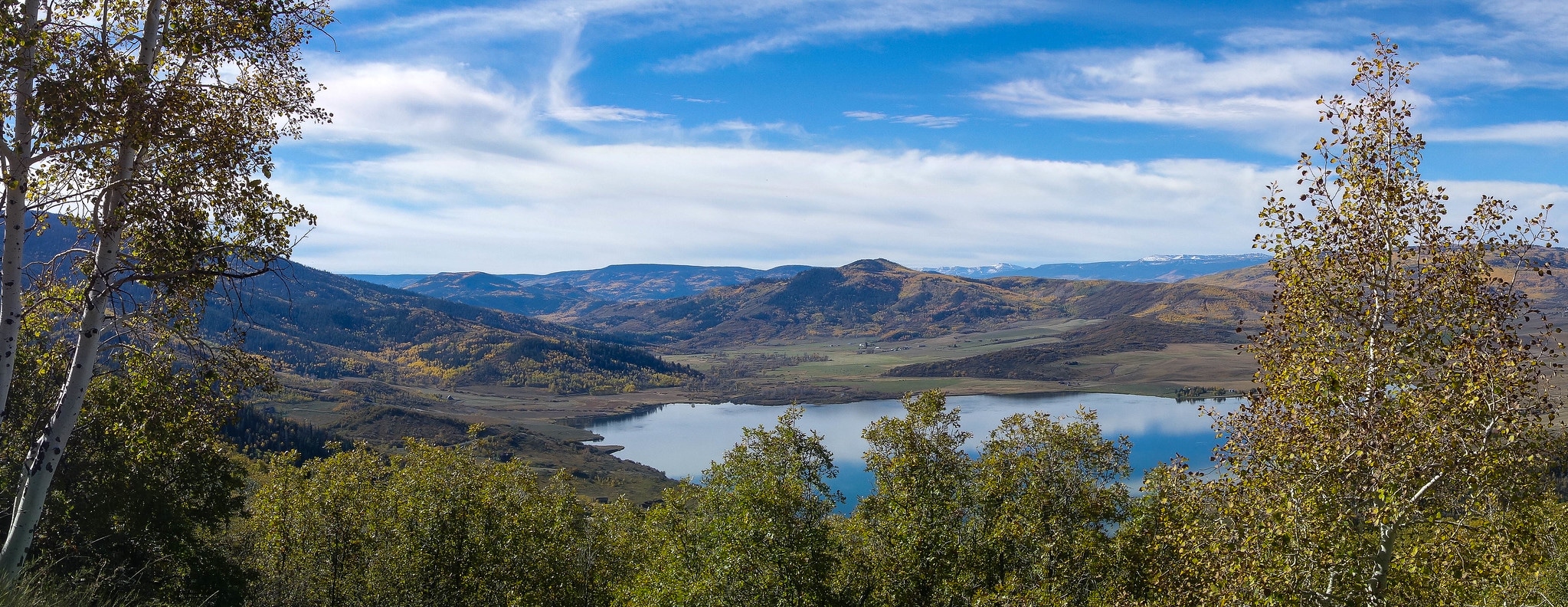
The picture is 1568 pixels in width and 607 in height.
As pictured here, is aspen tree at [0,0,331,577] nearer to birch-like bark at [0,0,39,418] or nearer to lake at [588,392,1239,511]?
birch-like bark at [0,0,39,418]

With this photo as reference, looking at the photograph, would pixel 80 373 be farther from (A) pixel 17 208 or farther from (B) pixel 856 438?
(B) pixel 856 438

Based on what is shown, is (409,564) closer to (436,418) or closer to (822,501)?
(822,501)

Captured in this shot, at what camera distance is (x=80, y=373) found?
8.47 metres

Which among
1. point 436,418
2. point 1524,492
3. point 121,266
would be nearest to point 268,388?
point 121,266

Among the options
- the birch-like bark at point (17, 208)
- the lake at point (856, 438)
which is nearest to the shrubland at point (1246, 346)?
the birch-like bark at point (17, 208)

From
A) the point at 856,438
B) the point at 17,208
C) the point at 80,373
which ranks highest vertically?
the point at 17,208

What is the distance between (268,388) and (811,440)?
1411 cm

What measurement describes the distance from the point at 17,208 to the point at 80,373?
1645 mm

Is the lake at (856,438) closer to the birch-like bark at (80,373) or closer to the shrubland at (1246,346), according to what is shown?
the shrubland at (1246,346)

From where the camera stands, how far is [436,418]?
645 ft

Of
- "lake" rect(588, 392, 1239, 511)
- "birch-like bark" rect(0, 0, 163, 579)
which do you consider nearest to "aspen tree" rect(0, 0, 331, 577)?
"birch-like bark" rect(0, 0, 163, 579)

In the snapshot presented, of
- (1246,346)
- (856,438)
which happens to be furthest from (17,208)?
(856,438)

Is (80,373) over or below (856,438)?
over

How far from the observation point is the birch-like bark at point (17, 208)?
7.91 metres
